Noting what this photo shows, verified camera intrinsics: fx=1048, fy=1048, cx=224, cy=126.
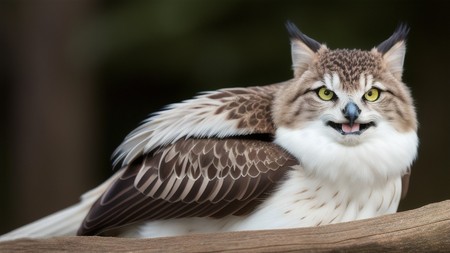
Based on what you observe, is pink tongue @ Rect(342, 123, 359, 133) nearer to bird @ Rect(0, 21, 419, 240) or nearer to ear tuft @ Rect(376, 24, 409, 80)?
bird @ Rect(0, 21, 419, 240)

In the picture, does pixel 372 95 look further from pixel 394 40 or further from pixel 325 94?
pixel 394 40

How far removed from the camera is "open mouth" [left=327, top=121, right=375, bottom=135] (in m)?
4.59

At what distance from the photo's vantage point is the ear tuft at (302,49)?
16.0 ft

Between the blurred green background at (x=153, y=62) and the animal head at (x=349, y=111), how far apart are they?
3.58m

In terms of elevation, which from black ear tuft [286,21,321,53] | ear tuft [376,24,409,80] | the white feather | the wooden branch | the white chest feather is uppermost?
black ear tuft [286,21,321,53]

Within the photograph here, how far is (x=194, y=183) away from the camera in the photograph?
501 centimetres

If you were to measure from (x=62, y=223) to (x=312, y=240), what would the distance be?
1866 millimetres

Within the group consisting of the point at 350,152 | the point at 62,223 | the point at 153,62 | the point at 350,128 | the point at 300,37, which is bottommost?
the point at 153,62

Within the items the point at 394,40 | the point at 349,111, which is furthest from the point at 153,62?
the point at 349,111

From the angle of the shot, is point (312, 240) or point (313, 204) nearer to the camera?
point (312, 240)

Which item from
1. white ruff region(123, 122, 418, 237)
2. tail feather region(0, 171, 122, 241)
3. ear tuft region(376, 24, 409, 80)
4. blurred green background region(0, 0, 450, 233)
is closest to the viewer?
white ruff region(123, 122, 418, 237)

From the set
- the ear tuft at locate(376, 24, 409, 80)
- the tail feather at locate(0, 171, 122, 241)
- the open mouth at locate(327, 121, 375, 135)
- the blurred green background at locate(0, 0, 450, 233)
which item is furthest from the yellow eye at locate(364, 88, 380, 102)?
the blurred green background at locate(0, 0, 450, 233)

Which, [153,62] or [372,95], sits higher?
[372,95]

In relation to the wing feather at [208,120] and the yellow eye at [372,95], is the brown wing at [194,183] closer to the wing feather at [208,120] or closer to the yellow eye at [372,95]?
the wing feather at [208,120]
